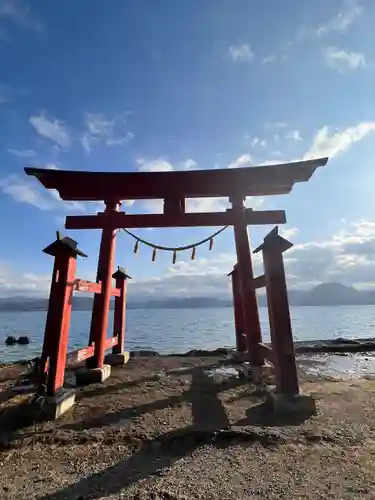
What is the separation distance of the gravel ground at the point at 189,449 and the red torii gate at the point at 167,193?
96.3 inches

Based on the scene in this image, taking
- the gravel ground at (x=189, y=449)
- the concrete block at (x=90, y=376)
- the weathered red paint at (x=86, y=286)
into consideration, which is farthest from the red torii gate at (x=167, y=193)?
the gravel ground at (x=189, y=449)

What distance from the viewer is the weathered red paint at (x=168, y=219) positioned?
21.2 ft

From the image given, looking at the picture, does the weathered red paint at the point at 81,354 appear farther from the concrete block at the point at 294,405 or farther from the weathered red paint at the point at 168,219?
the concrete block at the point at 294,405

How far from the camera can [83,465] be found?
2738 millimetres

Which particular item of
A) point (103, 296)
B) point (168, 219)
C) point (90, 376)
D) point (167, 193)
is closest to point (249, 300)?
point (168, 219)

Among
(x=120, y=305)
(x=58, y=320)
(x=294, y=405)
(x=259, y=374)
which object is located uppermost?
(x=120, y=305)

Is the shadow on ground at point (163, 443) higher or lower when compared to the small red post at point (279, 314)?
lower

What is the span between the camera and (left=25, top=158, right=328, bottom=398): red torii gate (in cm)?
636

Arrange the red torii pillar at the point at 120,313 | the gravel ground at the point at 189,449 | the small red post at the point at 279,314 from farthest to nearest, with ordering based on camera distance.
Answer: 1. the red torii pillar at the point at 120,313
2. the small red post at the point at 279,314
3. the gravel ground at the point at 189,449

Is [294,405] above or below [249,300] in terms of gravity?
below

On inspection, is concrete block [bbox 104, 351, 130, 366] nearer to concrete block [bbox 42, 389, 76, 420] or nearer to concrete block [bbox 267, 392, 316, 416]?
concrete block [bbox 42, 389, 76, 420]

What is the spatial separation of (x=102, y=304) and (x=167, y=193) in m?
2.81

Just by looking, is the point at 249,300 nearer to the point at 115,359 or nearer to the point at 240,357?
the point at 240,357

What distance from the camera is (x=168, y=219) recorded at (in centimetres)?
655
